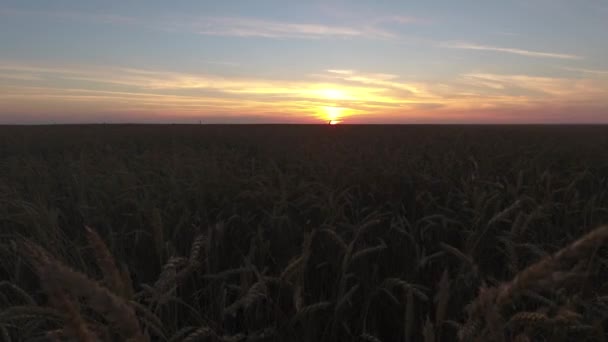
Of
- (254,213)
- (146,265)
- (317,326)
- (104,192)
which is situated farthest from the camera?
(104,192)

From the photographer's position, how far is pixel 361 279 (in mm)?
2494

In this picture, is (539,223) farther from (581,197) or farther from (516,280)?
(516,280)

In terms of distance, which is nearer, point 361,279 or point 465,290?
point 465,290

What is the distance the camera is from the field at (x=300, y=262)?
94 cm

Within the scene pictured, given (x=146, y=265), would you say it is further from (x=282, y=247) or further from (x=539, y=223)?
(x=539, y=223)

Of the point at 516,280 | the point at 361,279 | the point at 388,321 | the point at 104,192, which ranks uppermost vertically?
the point at 516,280

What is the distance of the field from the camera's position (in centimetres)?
94

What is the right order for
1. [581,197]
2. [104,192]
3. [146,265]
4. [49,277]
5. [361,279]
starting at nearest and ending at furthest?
[49,277] < [361,279] < [146,265] < [104,192] < [581,197]

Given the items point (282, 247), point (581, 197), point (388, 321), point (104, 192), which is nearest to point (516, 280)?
point (388, 321)

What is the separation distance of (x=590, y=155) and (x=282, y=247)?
709 cm

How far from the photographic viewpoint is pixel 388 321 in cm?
234

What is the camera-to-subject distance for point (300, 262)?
1.69 metres

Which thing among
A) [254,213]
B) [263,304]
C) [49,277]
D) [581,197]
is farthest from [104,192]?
[581,197]

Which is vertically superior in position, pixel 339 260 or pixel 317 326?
pixel 339 260
